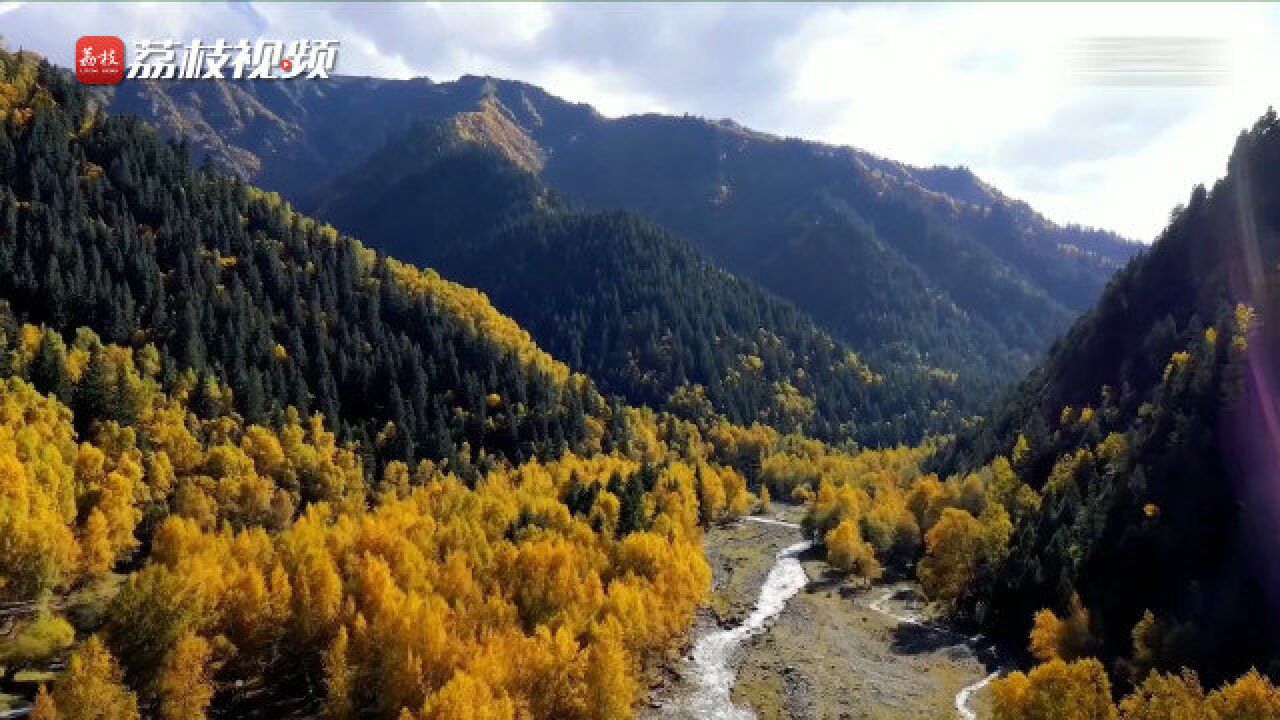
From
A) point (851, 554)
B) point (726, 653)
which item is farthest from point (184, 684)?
point (851, 554)

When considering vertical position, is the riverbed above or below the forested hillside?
below

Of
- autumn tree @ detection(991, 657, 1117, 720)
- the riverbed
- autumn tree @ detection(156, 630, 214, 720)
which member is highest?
autumn tree @ detection(156, 630, 214, 720)

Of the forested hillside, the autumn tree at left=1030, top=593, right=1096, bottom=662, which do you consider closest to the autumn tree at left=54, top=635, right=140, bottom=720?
the forested hillside

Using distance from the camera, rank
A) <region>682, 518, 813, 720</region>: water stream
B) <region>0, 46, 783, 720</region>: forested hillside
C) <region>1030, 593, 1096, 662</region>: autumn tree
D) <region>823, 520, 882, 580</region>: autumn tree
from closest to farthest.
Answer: <region>0, 46, 783, 720</region>: forested hillside, <region>682, 518, 813, 720</region>: water stream, <region>1030, 593, 1096, 662</region>: autumn tree, <region>823, 520, 882, 580</region>: autumn tree

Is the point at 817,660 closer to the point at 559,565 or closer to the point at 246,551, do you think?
the point at 559,565

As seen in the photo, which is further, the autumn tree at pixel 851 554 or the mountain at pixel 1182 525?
the autumn tree at pixel 851 554

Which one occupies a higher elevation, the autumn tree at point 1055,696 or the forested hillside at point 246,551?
the forested hillside at point 246,551

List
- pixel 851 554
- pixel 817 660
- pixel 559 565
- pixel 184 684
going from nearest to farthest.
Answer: pixel 184 684 → pixel 559 565 → pixel 817 660 → pixel 851 554

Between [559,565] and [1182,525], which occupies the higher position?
[559,565]

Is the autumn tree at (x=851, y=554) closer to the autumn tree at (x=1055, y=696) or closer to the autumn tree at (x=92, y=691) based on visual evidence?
the autumn tree at (x=1055, y=696)

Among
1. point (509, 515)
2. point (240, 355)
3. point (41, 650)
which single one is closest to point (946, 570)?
point (509, 515)

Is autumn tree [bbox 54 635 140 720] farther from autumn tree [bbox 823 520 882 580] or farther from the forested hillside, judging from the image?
autumn tree [bbox 823 520 882 580]

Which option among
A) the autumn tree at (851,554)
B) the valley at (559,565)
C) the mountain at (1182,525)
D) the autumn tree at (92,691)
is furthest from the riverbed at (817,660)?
the autumn tree at (92,691)
